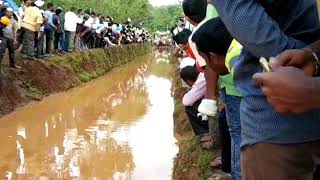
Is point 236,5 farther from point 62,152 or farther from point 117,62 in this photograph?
point 117,62

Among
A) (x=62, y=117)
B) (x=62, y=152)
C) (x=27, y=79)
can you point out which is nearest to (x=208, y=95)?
(x=62, y=152)

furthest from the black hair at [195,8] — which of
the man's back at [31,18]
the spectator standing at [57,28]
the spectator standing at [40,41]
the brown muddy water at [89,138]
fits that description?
the spectator standing at [57,28]

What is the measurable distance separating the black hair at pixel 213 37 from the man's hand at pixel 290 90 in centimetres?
99

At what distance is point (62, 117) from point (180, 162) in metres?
5.24

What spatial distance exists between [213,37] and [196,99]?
2.37 meters

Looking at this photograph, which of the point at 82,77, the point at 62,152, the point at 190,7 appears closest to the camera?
the point at 190,7

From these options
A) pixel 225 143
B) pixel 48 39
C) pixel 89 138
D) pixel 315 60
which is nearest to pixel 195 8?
pixel 225 143

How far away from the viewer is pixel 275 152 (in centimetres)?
137

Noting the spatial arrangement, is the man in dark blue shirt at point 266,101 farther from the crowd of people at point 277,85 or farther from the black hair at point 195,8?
the black hair at point 195,8

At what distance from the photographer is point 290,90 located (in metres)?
1.26

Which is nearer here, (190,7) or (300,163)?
(300,163)

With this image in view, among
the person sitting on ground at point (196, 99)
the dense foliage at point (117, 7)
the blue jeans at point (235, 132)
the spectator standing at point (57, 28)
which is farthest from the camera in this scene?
the dense foliage at point (117, 7)

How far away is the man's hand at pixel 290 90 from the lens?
1.25 meters

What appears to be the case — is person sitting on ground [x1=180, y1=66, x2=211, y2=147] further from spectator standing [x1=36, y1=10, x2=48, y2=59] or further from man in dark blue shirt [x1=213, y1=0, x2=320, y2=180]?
spectator standing [x1=36, y1=10, x2=48, y2=59]
